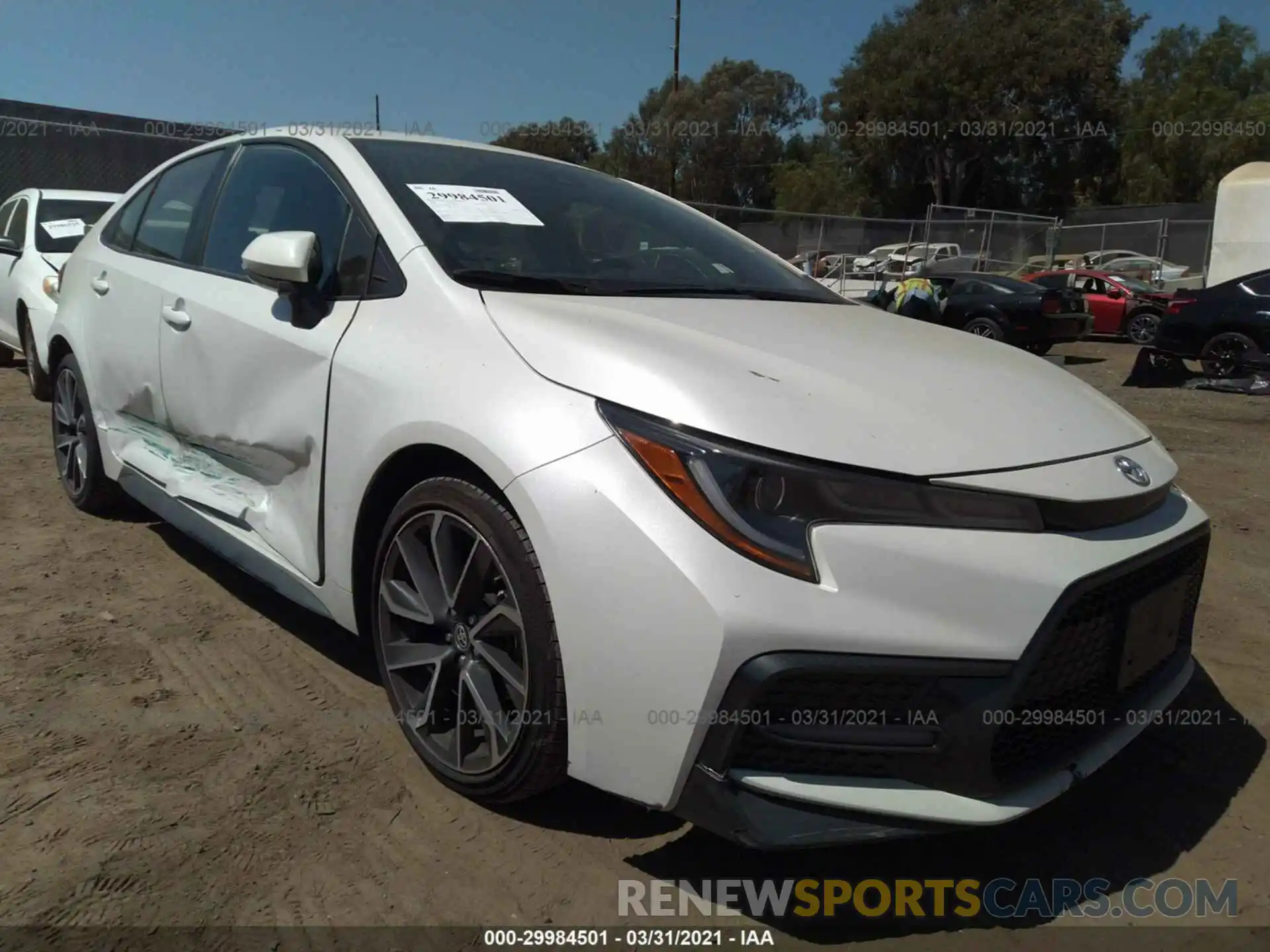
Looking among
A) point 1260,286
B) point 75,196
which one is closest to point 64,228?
point 75,196

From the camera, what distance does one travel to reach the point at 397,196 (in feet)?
Result: 8.23

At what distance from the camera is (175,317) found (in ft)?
9.94

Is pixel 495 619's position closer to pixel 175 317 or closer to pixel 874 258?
pixel 175 317

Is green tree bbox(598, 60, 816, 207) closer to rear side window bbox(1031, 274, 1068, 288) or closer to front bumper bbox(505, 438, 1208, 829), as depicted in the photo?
rear side window bbox(1031, 274, 1068, 288)

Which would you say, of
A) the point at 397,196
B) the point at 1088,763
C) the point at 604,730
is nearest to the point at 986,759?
the point at 1088,763

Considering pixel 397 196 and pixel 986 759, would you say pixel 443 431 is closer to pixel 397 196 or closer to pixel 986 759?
pixel 397 196

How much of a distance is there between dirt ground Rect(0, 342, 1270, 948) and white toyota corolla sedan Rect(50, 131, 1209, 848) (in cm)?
20

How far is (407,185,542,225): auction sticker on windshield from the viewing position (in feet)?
8.27

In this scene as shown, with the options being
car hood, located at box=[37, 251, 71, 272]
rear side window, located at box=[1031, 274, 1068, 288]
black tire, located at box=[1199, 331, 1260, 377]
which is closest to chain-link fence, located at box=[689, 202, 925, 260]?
rear side window, located at box=[1031, 274, 1068, 288]

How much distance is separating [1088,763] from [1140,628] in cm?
32

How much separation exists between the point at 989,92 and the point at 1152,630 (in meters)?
40.7

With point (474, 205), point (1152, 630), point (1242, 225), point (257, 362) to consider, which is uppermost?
point (1242, 225)

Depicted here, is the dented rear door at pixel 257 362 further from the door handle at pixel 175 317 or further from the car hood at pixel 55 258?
the car hood at pixel 55 258

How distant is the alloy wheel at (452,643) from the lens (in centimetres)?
200
